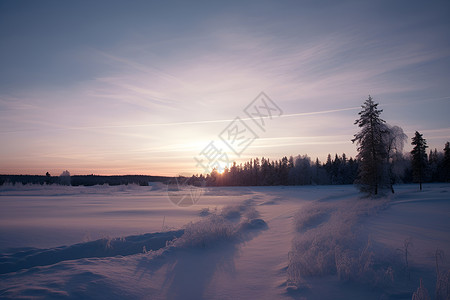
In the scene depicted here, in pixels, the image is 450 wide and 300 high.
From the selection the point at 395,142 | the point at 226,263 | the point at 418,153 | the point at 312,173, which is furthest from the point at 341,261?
the point at 312,173

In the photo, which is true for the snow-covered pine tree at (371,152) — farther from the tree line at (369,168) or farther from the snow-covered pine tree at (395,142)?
the snow-covered pine tree at (395,142)

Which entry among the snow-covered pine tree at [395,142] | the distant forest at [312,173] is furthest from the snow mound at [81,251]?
the distant forest at [312,173]

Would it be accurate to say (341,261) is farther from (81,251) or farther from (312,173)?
(312,173)

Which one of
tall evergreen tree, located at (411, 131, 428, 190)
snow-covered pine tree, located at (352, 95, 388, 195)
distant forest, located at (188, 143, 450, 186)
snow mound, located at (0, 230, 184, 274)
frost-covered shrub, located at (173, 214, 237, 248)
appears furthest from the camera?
distant forest, located at (188, 143, 450, 186)

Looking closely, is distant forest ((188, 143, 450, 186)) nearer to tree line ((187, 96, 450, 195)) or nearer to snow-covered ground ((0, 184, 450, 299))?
tree line ((187, 96, 450, 195))

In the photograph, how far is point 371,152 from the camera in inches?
930

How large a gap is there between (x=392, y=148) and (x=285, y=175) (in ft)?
189

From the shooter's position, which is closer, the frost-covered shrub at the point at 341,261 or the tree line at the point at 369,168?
the frost-covered shrub at the point at 341,261

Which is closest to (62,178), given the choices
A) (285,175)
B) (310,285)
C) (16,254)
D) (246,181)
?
(246,181)

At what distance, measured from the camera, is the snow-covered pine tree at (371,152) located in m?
23.5

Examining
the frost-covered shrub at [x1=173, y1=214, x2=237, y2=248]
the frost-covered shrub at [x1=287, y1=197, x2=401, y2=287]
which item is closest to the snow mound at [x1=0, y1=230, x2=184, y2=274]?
the frost-covered shrub at [x1=173, y1=214, x2=237, y2=248]

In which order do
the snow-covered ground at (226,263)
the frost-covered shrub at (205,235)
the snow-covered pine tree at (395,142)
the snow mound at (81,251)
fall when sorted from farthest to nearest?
the snow-covered pine tree at (395,142), the frost-covered shrub at (205,235), the snow mound at (81,251), the snow-covered ground at (226,263)

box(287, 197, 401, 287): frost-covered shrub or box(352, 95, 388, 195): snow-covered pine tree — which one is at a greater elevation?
box(352, 95, 388, 195): snow-covered pine tree

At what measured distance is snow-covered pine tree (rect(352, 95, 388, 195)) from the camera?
23.5 meters
